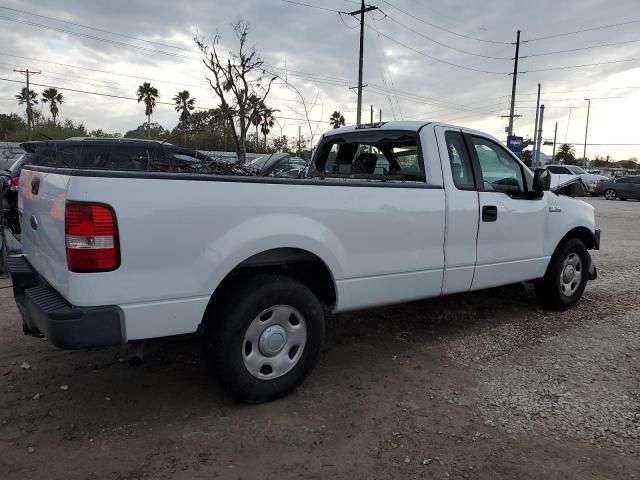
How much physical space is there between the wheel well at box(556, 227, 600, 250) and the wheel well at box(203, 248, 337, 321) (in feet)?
9.93

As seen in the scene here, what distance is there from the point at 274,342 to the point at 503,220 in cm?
250

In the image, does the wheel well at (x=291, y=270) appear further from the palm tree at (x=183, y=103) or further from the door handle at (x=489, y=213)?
the palm tree at (x=183, y=103)

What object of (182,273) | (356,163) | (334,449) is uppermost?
(356,163)

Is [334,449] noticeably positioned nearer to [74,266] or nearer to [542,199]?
[74,266]

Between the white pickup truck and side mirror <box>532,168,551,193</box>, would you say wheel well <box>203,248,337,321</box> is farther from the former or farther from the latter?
side mirror <box>532,168,551,193</box>

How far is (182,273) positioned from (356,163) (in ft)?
8.44

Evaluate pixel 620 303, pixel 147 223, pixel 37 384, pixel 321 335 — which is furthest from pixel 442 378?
pixel 620 303

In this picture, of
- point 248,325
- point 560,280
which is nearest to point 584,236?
point 560,280

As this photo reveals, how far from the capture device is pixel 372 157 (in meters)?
4.85

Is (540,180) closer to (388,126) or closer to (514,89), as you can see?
(388,126)

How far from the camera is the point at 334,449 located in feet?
9.45

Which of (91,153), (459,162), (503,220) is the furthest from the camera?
(91,153)

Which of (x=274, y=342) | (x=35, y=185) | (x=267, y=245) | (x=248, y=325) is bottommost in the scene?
(x=274, y=342)

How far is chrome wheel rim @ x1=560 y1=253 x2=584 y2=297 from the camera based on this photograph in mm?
5457
